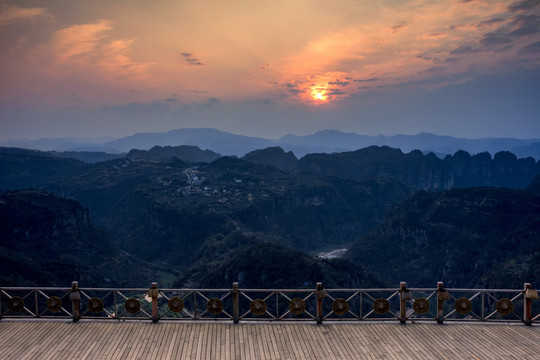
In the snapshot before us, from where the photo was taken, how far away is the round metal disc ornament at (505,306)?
20.8 meters

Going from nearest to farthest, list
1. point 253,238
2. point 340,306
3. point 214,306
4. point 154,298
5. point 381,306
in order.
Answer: point 154,298
point 340,306
point 214,306
point 381,306
point 253,238

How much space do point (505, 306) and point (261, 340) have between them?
13976mm

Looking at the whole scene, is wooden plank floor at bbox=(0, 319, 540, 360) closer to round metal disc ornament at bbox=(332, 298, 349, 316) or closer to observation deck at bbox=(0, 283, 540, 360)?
observation deck at bbox=(0, 283, 540, 360)

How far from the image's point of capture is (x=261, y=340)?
19047 mm

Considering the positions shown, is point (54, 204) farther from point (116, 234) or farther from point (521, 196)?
point (521, 196)

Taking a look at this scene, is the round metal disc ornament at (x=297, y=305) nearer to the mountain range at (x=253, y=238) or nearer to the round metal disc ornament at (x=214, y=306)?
the round metal disc ornament at (x=214, y=306)

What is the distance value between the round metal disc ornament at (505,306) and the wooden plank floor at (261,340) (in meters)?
0.90

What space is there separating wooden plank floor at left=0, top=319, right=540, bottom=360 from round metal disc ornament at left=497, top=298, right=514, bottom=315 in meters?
0.90

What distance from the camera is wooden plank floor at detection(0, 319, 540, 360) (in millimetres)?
17828

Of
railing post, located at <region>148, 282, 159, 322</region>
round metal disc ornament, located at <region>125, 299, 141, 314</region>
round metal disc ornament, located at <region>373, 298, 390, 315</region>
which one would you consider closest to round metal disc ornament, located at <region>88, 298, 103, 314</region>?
round metal disc ornament, located at <region>125, 299, 141, 314</region>

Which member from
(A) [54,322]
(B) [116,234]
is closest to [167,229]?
(B) [116,234]

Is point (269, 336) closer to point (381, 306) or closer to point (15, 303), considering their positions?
point (381, 306)

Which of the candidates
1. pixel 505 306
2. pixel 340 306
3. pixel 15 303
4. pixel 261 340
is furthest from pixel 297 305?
pixel 15 303

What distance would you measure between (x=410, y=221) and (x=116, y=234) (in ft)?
373
